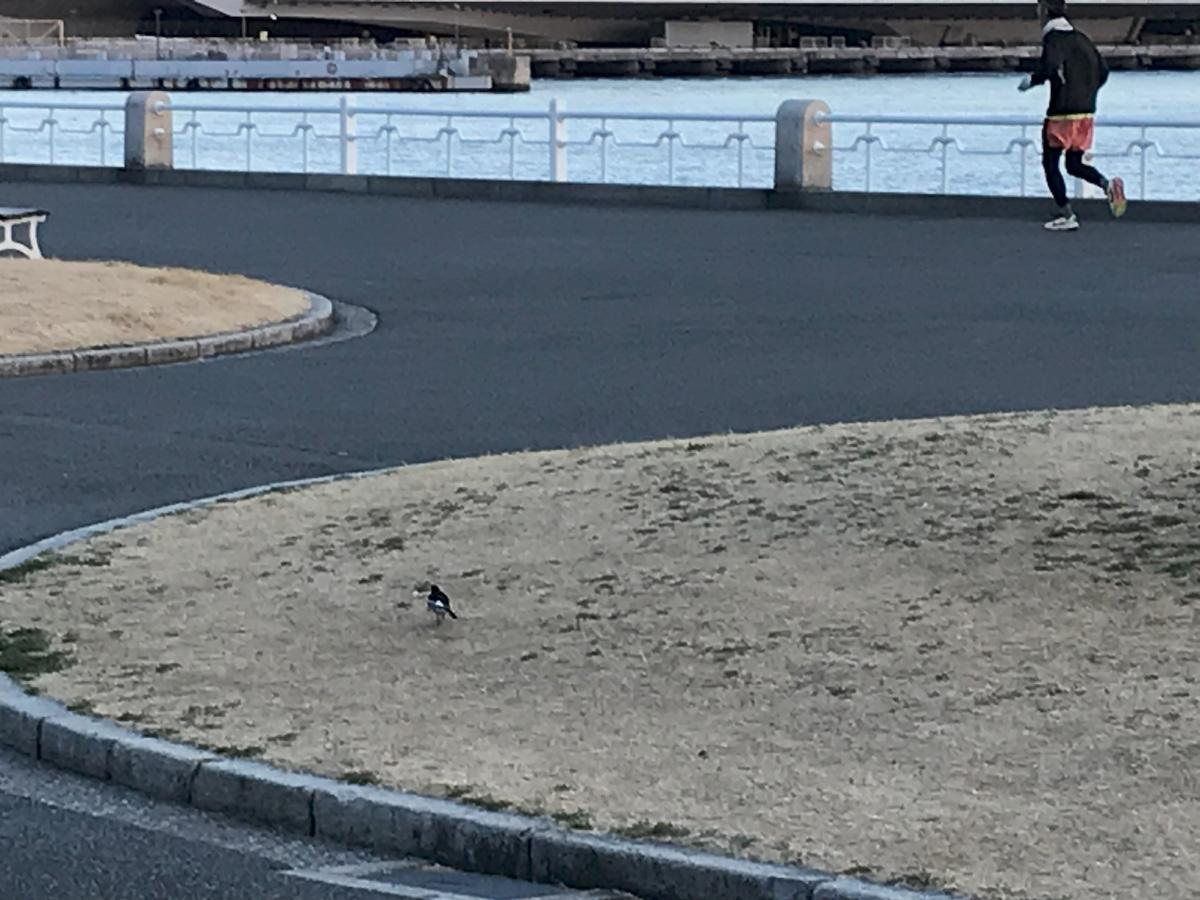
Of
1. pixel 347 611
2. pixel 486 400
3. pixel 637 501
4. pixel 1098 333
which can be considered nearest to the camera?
pixel 347 611

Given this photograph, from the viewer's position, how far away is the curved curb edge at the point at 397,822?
5.70 metres

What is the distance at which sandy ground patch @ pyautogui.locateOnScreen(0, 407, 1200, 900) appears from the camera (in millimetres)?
6180

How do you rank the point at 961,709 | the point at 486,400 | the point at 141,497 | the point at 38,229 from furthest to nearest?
the point at 38,229, the point at 486,400, the point at 141,497, the point at 961,709

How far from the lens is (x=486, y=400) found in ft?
47.1

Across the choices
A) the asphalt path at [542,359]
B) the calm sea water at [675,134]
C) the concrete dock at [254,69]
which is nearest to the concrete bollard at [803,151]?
the calm sea water at [675,134]

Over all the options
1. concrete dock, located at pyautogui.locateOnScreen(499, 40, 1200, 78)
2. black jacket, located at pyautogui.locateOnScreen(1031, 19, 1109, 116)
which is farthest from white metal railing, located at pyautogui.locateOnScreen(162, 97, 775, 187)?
concrete dock, located at pyautogui.locateOnScreen(499, 40, 1200, 78)

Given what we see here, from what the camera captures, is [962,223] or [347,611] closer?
[347,611]

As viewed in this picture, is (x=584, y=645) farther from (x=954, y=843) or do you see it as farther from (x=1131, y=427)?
(x=1131, y=427)

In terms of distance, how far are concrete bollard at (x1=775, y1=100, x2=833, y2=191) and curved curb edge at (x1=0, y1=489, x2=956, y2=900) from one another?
2198cm

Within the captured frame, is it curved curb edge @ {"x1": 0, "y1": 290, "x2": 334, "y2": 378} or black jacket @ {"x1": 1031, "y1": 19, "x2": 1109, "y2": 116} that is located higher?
black jacket @ {"x1": 1031, "y1": 19, "x2": 1109, "y2": 116}

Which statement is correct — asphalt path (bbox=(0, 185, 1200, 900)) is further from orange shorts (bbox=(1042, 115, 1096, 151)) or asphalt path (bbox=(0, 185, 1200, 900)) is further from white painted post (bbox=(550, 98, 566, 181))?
white painted post (bbox=(550, 98, 566, 181))

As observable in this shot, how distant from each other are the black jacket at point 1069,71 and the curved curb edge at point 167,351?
8.82 metres

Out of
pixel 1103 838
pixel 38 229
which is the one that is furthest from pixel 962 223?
pixel 1103 838

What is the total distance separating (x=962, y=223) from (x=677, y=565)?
744 inches
